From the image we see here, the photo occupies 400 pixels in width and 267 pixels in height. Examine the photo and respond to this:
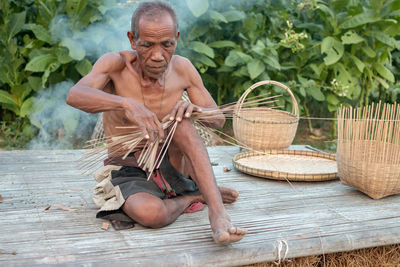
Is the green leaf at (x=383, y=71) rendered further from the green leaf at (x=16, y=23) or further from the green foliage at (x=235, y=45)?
the green leaf at (x=16, y=23)

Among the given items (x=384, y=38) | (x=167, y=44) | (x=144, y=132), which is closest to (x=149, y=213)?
(x=144, y=132)

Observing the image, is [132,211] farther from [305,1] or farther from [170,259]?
[305,1]

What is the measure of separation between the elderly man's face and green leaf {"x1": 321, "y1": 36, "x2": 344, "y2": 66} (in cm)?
291

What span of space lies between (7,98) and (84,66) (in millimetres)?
782

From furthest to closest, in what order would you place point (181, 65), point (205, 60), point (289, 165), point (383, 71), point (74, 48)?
point (383, 71), point (205, 60), point (74, 48), point (289, 165), point (181, 65)

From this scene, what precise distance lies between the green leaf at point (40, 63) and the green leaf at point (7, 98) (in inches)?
16.3

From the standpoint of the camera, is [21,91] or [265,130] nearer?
[265,130]

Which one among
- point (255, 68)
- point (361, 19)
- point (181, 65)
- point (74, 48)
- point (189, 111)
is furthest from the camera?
point (361, 19)

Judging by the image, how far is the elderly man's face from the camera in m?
1.97

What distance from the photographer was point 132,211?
1968mm

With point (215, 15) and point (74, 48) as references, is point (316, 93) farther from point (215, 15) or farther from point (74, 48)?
point (74, 48)

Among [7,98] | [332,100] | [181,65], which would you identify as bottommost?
[332,100]

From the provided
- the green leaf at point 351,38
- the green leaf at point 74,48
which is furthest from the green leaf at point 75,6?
the green leaf at point 351,38

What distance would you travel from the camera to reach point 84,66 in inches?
163
